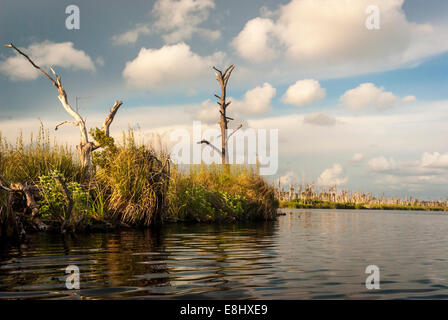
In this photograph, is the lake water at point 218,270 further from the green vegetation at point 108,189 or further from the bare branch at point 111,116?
the bare branch at point 111,116

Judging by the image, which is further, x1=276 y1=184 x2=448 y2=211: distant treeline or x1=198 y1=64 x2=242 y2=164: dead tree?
x1=276 y1=184 x2=448 y2=211: distant treeline

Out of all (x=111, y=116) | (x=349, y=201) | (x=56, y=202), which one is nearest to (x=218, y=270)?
(x=56, y=202)

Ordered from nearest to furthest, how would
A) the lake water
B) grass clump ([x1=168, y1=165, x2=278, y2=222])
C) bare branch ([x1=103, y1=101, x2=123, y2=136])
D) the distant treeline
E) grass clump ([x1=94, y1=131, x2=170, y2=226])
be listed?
the lake water < grass clump ([x1=94, y1=131, x2=170, y2=226]) < grass clump ([x1=168, y1=165, x2=278, y2=222]) < bare branch ([x1=103, y1=101, x2=123, y2=136]) < the distant treeline

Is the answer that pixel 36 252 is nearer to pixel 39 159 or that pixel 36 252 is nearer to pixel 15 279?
pixel 15 279

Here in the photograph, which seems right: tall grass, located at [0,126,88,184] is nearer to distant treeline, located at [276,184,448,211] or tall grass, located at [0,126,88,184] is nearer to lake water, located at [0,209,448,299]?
lake water, located at [0,209,448,299]

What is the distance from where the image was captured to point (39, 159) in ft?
45.6

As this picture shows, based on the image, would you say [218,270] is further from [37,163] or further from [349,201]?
[349,201]

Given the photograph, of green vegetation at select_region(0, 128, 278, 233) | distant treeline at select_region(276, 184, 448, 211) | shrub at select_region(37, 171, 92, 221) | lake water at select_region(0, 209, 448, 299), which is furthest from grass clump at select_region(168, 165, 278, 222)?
distant treeline at select_region(276, 184, 448, 211)

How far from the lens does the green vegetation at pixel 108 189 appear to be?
1169 centimetres

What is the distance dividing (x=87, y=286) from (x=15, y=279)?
1.15 m

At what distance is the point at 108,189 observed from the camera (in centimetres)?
1391

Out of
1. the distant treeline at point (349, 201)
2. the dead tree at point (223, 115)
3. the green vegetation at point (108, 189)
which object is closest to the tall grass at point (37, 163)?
the green vegetation at point (108, 189)

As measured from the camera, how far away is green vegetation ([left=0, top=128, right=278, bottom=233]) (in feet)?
38.3
